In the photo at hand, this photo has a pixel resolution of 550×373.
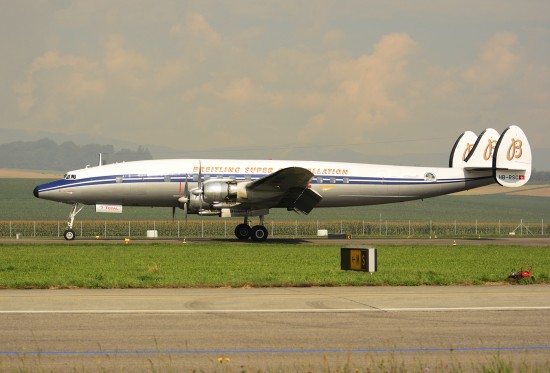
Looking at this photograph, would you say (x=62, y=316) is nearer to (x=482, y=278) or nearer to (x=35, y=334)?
(x=35, y=334)

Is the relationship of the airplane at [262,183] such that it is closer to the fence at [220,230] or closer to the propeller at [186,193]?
the propeller at [186,193]

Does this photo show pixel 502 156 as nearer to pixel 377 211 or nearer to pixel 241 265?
pixel 241 265

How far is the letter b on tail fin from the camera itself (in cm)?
5075

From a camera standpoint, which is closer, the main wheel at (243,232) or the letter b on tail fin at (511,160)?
the main wheel at (243,232)

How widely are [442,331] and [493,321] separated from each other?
1.69m

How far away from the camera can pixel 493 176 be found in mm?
51375

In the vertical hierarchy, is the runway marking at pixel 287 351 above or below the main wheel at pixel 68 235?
below

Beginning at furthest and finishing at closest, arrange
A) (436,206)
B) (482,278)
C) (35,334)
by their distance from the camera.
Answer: (436,206)
(482,278)
(35,334)

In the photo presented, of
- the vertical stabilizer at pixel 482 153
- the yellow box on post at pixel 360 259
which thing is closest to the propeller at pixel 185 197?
the vertical stabilizer at pixel 482 153

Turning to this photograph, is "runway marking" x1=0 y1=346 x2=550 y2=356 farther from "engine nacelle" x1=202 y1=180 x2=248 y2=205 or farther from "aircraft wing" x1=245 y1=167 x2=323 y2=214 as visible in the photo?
"engine nacelle" x1=202 y1=180 x2=248 y2=205

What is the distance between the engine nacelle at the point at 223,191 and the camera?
42.8 meters

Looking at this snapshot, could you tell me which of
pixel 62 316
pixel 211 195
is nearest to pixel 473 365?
pixel 62 316

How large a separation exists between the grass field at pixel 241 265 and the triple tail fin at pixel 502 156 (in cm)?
990

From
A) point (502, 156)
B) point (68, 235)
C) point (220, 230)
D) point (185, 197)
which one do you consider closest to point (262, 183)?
point (185, 197)
